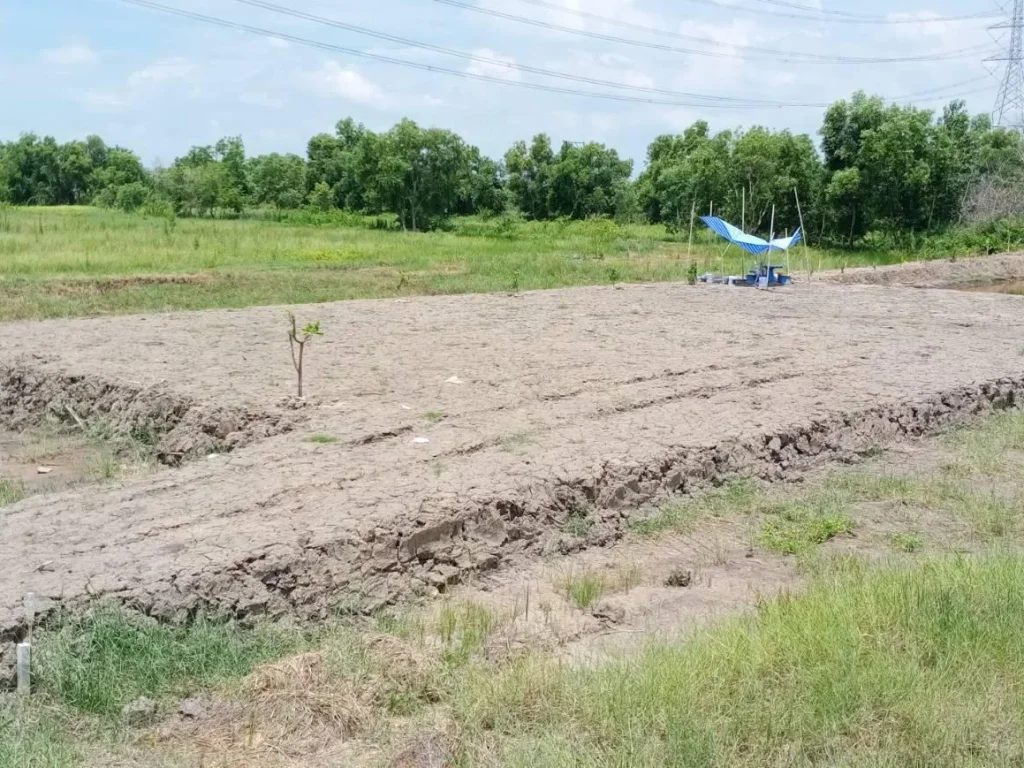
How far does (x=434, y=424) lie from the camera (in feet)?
26.4

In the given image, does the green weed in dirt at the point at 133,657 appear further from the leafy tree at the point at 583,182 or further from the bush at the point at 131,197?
the bush at the point at 131,197

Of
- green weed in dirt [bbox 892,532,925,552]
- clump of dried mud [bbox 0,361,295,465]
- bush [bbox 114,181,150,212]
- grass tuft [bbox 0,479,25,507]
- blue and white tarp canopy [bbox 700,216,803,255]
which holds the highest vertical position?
bush [bbox 114,181,150,212]

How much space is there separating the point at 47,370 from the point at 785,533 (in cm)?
733

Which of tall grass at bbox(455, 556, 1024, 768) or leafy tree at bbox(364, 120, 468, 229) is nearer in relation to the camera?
tall grass at bbox(455, 556, 1024, 768)

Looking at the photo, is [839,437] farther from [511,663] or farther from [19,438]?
[19,438]

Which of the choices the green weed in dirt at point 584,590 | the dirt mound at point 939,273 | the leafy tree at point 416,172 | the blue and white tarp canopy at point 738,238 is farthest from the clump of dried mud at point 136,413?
the leafy tree at point 416,172

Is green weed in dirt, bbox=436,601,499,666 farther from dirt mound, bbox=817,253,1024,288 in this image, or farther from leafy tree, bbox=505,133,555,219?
leafy tree, bbox=505,133,555,219

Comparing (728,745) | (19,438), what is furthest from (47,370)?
(728,745)

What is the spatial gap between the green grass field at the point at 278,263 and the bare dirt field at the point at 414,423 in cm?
374

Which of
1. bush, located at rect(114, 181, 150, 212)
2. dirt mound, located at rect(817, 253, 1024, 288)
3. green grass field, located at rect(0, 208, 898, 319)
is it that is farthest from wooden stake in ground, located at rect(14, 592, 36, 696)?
bush, located at rect(114, 181, 150, 212)

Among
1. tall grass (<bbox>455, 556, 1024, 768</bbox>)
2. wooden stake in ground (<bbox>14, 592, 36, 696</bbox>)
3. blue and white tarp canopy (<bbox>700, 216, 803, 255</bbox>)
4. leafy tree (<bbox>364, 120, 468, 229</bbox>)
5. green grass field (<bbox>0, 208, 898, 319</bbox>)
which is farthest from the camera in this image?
leafy tree (<bbox>364, 120, 468, 229</bbox>)

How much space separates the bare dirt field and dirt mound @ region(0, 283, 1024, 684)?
0.8 inches

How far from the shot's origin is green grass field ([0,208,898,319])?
58.0 ft

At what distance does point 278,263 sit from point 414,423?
16.3 m
